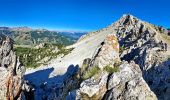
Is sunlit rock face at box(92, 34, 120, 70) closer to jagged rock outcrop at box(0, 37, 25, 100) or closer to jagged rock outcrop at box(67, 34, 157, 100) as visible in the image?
jagged rock outcrop at box(67, 34, 157, 100)

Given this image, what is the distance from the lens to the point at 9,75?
194 ft

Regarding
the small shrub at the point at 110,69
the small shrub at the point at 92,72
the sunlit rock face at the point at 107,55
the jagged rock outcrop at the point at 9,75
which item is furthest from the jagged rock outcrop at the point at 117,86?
the jagged rock outcrop at the point at 9,75

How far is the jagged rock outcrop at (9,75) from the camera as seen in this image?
5778 cm

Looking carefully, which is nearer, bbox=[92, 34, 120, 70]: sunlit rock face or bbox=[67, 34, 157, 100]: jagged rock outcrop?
bbox=[67, 34, 157, 100]: jagged rock outcrop

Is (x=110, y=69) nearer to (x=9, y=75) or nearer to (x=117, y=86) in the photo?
(x=117, y=86)

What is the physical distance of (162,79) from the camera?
80625mm

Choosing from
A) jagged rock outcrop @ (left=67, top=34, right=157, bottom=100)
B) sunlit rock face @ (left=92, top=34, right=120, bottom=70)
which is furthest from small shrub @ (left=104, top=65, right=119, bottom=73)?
sunlit rock face @ (left=92, top=34, right=120, bottom=70)

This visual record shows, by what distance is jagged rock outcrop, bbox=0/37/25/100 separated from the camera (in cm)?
5778

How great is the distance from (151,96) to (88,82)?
300 inches

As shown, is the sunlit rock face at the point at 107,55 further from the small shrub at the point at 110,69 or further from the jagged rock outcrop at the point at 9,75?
the jagged rock outcrop at the point at 9,75

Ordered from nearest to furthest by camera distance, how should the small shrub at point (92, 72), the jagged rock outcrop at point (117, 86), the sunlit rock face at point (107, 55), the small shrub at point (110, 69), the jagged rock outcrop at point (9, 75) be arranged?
the jagged rock outcrop at point (117, 86)
the small shrub at point (110, 69)
the small shrub at point (92, 72)
the sunlit rock face at point (107, 55)
the jagged rock outcrop at point (9, 75)

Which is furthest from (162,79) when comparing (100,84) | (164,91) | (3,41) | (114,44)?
(100,84)

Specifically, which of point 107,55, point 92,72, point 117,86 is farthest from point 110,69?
point 117,86

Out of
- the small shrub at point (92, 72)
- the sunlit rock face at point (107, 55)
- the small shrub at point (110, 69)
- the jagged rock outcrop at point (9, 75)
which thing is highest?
the sunlit rock face at point (107, 55)
